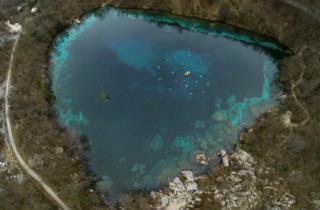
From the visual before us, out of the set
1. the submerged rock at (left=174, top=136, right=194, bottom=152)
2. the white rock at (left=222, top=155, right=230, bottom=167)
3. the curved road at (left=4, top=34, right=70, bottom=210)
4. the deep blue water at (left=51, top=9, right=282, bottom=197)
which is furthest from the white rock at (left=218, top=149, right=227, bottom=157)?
the curved road at (left=4, top=34, right=70, bottom=210)

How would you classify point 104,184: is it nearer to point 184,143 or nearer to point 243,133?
point 184,143

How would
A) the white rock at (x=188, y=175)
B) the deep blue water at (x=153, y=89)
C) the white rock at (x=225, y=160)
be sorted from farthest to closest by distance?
the deep blue water at (x=153, y=89) → the white rock at (x=225, y=160) → the white rock at (x=188, y=175)

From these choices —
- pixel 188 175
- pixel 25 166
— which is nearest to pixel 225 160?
pixel 188 175

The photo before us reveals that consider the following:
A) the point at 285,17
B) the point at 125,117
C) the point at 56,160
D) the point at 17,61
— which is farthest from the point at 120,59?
the point at 285,17

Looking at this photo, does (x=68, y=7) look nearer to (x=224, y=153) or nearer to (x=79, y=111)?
(x=79, y=111)

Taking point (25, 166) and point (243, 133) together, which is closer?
point (25, 166)

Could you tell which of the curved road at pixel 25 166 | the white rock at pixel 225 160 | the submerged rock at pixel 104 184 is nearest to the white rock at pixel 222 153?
the white rock at pixel 225 160

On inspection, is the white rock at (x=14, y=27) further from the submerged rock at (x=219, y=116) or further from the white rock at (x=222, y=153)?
the white rock at (x=222, y=153)
